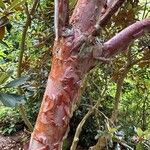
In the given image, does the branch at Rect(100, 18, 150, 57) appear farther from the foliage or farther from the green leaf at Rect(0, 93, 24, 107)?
the foliage

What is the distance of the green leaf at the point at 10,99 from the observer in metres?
0.59

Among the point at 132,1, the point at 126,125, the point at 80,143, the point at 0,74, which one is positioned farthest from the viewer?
the point at 80,143

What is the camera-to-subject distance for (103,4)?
54 cm

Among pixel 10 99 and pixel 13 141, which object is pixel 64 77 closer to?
pixel 10 99

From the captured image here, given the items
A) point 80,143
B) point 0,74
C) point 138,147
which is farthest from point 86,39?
point 80,143

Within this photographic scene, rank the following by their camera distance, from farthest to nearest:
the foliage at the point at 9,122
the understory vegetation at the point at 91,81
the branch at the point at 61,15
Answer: the foliage at the point at 9,122 < the understory vegetation at the point at 91,81 < the branch at the point at 61,15

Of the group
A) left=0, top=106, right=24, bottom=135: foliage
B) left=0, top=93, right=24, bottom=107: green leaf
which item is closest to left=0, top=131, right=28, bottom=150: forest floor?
left=0, top=106, right=24, bottom=135: foliage

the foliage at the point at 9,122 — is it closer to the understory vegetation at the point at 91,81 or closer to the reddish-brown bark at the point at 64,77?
the understory vegetation at the point at 91,81

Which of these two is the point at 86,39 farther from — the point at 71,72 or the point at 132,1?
the point at 132,1

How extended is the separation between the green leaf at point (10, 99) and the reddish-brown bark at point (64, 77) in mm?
104

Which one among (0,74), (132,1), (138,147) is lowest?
(138,147)

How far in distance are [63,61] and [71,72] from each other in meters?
0.02

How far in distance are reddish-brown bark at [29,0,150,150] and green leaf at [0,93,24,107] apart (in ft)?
0.34

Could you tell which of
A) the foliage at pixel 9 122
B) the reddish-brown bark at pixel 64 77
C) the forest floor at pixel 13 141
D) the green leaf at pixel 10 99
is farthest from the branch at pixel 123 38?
the foliage at pixel 9 122
